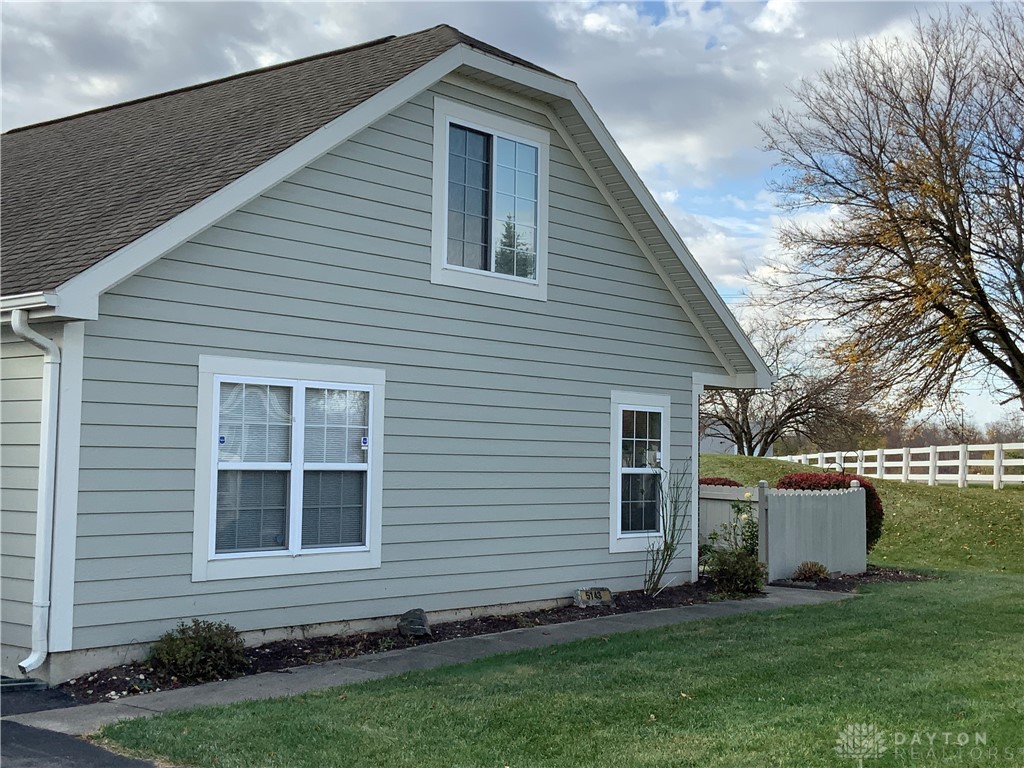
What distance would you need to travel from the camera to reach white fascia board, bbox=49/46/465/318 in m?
8.19

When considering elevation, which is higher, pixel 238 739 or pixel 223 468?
pixel 223 468

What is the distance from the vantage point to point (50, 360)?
8.38m

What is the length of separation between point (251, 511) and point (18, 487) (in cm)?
194

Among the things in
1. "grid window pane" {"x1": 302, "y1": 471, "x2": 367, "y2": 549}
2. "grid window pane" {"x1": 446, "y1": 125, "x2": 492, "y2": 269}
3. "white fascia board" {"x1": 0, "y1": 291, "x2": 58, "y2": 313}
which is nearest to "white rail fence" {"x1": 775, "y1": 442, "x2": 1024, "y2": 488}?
"grid window pane" {"x1": 446, "y1": 125, "x2": 492, "y2": 269}

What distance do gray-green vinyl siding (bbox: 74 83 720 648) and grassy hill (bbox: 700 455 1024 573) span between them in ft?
31.8

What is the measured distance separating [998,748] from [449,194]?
7520mm

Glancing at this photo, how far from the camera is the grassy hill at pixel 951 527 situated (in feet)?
70.8

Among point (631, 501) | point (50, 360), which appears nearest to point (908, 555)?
point (631, 501)

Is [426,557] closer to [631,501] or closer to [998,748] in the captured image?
[631,501]

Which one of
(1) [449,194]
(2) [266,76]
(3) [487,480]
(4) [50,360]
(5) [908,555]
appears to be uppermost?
(2) [266,76]

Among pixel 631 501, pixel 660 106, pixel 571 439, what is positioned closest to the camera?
A: pixel 571 439

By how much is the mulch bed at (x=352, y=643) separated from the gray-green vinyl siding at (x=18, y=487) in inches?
28.8

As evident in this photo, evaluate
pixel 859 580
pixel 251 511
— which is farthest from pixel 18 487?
pixel 859 580

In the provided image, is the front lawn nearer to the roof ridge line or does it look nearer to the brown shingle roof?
the brown shingle roof
